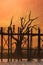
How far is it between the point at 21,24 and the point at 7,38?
54 centimetres

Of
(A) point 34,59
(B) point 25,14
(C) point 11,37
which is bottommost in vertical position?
(A) point 34,59

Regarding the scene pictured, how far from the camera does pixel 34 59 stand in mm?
9406

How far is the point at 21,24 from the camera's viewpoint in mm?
9758

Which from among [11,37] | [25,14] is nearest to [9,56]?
[11,37]

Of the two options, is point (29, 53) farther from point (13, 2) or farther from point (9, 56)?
point (13, 2)

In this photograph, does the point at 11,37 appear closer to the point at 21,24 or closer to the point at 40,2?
the point at 21,24

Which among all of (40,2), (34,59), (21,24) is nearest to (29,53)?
(34,59)

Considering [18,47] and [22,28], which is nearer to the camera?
[18,47]

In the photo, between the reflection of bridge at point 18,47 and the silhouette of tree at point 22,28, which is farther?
the silhouette of tree at point 22,28

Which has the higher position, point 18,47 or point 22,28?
point 22,28

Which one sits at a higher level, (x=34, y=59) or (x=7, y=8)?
(x=7, y=8)

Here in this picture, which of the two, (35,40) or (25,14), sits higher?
(25,14)

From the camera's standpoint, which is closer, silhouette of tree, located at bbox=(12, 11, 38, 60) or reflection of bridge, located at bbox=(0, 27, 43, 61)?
reflection of bridge, located at bbox=(0, 27, 43, 61)

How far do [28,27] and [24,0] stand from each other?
79 cm
